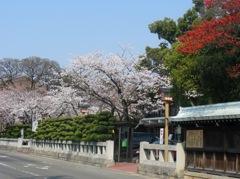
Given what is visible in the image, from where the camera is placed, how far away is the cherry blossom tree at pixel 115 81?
30562mm

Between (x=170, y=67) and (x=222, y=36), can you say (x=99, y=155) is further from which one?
(x=222, y=36)

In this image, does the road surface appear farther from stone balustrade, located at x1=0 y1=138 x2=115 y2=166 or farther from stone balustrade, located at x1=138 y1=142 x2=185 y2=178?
stone balustrade, located at x1=0 y1=138 x2=115 y2=166

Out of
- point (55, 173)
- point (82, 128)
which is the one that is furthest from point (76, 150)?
point (55, 173)

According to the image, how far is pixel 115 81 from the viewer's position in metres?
30.5

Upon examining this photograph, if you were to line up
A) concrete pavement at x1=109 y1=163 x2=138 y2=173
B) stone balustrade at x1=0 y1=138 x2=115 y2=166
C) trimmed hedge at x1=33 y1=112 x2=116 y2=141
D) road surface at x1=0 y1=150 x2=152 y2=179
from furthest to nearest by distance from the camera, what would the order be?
1. trimmed hedge at x1=33 y1=112 x2=116 y2=141
2. stone balustrade at x1=0 y1=138 x2=115 y2=166
3. concrete pavement at x1=109 y1=163 x2=138 y2=173
4. road surface at x1=0 y1=150 x2=152 y2=179

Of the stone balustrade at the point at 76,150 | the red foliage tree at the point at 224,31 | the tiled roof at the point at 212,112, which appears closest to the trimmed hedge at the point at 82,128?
the stone balustrade at the point at 76,150

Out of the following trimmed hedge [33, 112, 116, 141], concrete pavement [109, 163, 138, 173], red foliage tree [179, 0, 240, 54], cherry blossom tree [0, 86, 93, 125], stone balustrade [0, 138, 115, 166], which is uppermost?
red foliage tree [179, 0, 240, 54]

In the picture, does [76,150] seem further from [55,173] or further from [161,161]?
[161,161]

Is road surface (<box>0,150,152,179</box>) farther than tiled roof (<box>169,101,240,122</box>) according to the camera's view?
Yes

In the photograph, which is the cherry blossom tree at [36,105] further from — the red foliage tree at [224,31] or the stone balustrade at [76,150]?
the red foliage tree at [224,31]

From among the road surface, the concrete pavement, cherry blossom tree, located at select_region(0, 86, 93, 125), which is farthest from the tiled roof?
cherry blossom tree, located at select_region(0, 86, 93, 125)

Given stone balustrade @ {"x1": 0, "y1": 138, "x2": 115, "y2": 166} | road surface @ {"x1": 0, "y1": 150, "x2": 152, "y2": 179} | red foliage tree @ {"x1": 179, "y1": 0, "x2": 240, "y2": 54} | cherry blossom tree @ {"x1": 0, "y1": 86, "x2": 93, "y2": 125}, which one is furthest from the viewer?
cherry blossom tree @ {"x1": 0, "y1": 86, "x2": 93, "y2": 125}

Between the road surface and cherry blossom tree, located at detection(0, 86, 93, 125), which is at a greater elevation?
cherry blossom tree, located at detection(0, 86, 93, 125)

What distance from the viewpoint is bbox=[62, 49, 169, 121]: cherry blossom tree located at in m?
30.6
